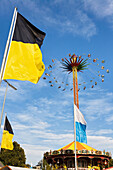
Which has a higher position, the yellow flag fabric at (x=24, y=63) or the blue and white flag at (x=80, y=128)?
the yellow flag fabric at (x=24, y=63)

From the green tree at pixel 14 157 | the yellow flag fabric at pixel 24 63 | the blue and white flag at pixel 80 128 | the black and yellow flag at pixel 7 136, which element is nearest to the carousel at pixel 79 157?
the black and yellow flag at pixel 7 136

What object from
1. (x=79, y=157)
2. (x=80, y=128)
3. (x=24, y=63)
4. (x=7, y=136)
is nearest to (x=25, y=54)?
(x=24, y=63)

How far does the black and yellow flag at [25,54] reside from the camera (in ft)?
27.7

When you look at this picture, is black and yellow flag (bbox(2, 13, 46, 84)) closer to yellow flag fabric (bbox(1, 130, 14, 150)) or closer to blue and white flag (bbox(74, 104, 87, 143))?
blue and white flag (bbox(74, 104, 87, 143))

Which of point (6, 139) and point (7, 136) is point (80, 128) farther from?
point (6, 139)

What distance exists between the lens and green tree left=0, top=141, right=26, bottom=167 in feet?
174

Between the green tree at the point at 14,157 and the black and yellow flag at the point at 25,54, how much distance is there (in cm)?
5058

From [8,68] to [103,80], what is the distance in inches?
1626

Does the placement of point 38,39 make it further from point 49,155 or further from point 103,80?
point 103,80

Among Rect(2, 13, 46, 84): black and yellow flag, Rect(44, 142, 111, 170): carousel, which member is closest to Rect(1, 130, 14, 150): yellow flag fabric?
Rect(2, 13, 46, 84): black and yellow flag

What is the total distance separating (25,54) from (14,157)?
51625 millimetres

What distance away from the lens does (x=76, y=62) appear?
154 ft

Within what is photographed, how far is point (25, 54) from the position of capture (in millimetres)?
9086

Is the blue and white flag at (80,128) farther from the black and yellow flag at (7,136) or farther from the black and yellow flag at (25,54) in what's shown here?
the black and yellow flag at (7,136)
